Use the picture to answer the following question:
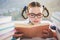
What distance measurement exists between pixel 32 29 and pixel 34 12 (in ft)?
0.41

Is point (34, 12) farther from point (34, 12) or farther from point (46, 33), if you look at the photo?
point (46, 33)

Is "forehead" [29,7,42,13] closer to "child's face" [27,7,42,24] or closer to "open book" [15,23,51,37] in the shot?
"child's face" [27,7,42,24]

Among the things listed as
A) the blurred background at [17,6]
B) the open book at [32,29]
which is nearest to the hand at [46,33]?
the open book at [32,29]

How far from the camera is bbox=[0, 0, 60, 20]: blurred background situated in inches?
40.3

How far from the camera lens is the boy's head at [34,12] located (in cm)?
100

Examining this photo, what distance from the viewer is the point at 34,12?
101 centimetres

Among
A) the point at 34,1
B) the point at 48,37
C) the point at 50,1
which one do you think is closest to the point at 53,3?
the point at 50,1

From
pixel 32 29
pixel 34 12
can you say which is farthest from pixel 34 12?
pixel 32 29

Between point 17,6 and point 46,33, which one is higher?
point 17,6

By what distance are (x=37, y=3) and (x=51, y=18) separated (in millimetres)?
155

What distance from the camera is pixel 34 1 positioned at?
39.9 inches

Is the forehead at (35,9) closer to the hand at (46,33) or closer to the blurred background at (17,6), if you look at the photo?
the blurred background at (17,6)

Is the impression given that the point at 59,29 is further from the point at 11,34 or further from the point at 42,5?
the point at 11,34

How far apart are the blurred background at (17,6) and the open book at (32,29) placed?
0.07 metres
